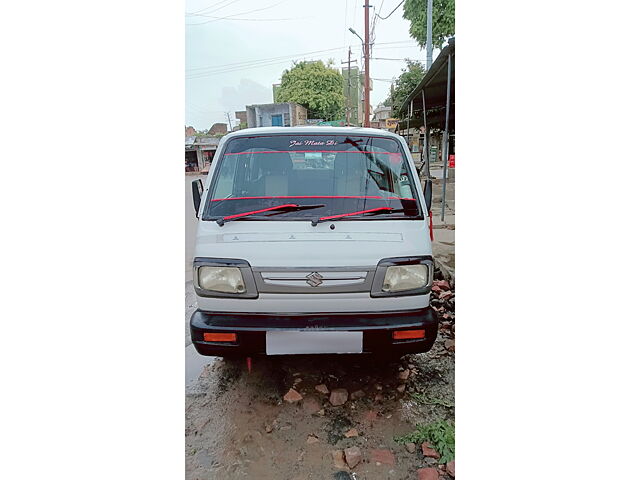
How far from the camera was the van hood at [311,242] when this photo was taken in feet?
6.45

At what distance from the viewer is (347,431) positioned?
2.00 metres

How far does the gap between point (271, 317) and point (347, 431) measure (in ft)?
2.34

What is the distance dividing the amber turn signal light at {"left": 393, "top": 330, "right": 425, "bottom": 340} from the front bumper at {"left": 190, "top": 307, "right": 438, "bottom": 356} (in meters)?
0.02

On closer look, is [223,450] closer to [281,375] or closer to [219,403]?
[219,403]

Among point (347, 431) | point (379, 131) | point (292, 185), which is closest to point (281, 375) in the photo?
point (347, 431)

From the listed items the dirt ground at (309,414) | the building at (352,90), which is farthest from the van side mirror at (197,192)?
the building at (352,90)

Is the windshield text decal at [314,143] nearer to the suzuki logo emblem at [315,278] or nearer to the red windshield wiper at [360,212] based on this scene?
the red windshield wiper at [360,212]

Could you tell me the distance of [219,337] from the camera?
2.02 metres

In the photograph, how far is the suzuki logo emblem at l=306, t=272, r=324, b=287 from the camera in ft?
6.43

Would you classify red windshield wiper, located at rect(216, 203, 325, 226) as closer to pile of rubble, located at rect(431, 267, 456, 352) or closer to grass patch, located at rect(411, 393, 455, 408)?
grass patch, located at rect(411, 393, 455, 408)

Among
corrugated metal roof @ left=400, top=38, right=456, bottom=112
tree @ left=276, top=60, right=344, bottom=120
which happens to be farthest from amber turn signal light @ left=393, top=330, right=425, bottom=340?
tree @ left=276, top=60, right=344, bottom=120

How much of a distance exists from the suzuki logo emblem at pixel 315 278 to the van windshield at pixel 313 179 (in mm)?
369

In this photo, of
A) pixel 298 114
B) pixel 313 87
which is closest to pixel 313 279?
pixel 298 114

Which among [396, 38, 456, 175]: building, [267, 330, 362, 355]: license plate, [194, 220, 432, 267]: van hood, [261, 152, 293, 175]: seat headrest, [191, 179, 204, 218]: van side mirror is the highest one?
[396, 38, 456, 175]: building
